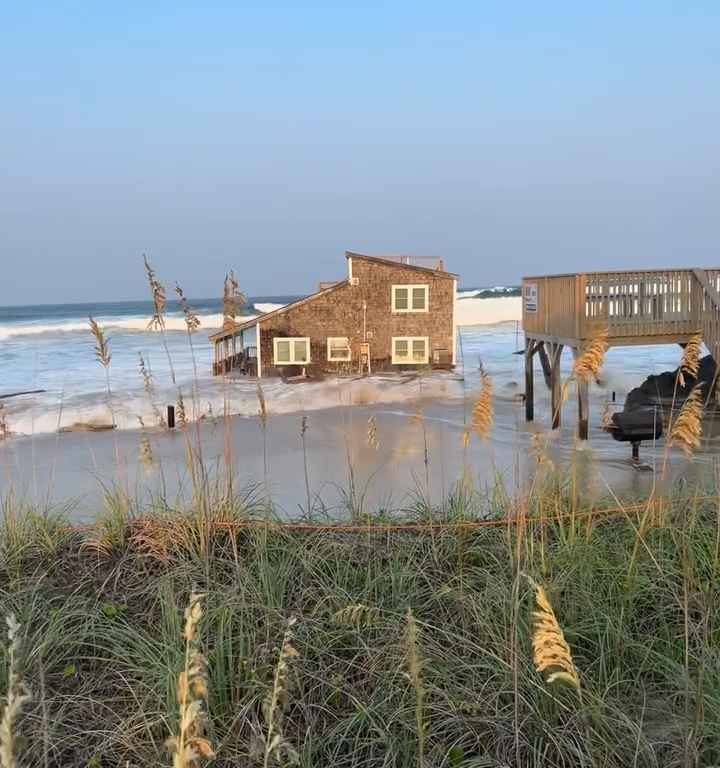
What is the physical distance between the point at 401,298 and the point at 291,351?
481 centimetres

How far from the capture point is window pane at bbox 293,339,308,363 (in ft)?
97.2

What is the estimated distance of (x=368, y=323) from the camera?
2984cm

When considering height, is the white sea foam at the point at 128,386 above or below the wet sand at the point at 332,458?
above

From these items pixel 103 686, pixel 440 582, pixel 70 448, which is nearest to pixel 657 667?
pixel 440 582

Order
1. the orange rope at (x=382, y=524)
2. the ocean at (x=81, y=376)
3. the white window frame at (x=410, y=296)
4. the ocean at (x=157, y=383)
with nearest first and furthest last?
the orange rope at (x=382, y=524) < the ocean at (x=81, y=376) < the ocean at (x=157, y=383) < the white window frame at (x=410, y=296)

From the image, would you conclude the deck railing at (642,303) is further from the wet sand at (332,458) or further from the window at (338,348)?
the window at (338,348)

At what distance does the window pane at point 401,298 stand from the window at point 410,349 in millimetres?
1231

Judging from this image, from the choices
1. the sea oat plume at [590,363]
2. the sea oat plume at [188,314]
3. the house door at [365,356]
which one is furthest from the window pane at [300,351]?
the sea oat plume at [590,363]

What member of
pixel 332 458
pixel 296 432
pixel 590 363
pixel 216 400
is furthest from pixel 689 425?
pixel 216 400

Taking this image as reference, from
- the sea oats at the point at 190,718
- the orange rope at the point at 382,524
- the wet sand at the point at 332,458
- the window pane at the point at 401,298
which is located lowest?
the wet sand at the point at 332,458

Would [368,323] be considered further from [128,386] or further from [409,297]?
[128,386]

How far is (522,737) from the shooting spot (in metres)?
2.74

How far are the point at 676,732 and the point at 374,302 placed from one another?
27.3 metres

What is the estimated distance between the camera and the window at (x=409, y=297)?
29781 millimetres
